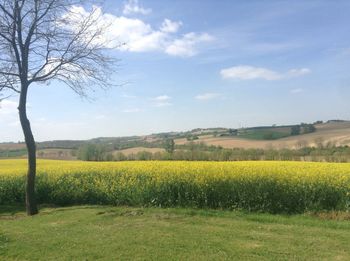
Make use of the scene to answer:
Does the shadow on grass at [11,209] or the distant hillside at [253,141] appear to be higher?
the distant hillside at [253,141]

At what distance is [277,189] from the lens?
1445cm

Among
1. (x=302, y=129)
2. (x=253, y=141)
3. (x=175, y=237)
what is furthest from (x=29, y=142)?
(x=302, y=129)

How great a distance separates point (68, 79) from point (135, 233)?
7609 mm

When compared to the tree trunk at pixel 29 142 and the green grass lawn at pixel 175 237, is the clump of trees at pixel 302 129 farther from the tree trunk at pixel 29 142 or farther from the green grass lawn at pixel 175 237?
the tree trunk at pixel 29 142

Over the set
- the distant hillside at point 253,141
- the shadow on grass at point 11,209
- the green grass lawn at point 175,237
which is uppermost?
the distant hillside at point 253,141

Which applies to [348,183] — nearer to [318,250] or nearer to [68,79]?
[318,250]

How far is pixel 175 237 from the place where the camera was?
912cm

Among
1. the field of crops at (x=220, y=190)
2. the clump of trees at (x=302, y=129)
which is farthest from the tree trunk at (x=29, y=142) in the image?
the clump of trees at (x=302, y=129)

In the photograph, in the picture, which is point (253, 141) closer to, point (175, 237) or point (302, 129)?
point (302, 129)

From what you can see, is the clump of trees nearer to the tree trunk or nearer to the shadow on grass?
the shadow on grass

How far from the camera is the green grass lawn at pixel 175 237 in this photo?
7.77 meters

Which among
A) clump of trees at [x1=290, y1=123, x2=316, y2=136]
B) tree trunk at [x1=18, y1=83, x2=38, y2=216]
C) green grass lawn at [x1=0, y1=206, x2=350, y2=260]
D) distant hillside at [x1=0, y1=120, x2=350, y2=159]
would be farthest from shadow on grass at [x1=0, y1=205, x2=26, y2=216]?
clump of trees at [x1=290, y1=123, x2=316, y2=136]

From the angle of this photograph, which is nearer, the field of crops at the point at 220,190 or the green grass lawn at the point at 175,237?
the green grass lawn at the point at 175,237

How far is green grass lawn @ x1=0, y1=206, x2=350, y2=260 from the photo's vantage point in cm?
777
